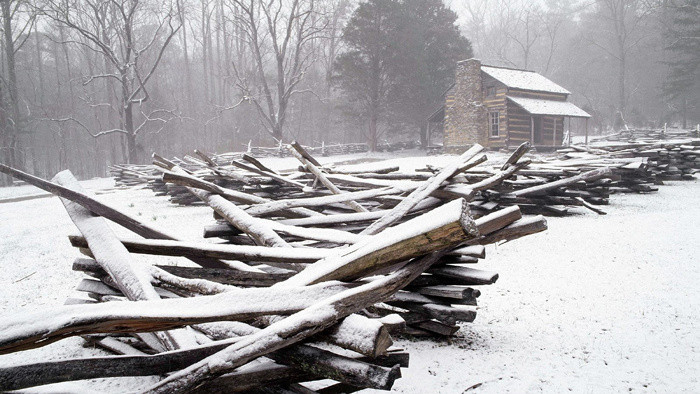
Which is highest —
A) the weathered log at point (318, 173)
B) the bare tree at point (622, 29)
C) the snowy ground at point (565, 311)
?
the bare tree at point (622, 29)

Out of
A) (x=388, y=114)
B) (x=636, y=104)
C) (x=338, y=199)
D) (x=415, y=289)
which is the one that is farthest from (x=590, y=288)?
(x=636, y=104)

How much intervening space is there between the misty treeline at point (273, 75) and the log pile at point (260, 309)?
881 inches

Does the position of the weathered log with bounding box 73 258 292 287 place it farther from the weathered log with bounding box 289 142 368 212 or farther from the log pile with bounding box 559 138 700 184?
the log pile with bounding box 559 138 700 184

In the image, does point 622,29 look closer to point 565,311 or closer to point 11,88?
point 565,311

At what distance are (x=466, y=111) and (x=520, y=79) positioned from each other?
4367 millimetres

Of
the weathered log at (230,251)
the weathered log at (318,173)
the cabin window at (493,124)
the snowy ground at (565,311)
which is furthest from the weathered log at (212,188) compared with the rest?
the cabin window at (493,124)

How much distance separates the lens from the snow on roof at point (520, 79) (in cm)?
2647

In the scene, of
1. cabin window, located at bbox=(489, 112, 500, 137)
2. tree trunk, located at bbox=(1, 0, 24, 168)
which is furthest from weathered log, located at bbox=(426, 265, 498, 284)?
tree trunk, located at bbox=(1, 0, 24, 168)

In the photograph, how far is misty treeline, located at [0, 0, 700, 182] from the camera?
90.2 ft

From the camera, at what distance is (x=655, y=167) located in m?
11.7

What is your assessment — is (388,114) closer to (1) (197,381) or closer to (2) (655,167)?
(2) (655,167)

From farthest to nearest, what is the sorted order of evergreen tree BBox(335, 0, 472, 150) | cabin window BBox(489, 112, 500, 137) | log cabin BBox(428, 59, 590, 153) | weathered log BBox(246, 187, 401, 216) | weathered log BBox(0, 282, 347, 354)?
evergreen tree BBox(335, 0, 472, 150)
cabin window BBox(489, 112, 500, 137)
log cabin BBox(428, 59, 590, 153)
weathered log BBox(246, 187, 401, 216)
weathered log BBox(0, 282, 347, 354)

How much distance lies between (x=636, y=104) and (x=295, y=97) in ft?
126

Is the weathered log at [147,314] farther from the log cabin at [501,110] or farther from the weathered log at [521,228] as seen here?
the log cabin at [501,110]
